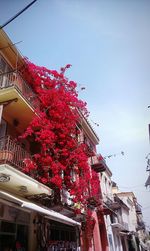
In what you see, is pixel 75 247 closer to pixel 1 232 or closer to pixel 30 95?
pixel 1 232

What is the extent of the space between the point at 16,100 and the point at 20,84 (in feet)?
6.06

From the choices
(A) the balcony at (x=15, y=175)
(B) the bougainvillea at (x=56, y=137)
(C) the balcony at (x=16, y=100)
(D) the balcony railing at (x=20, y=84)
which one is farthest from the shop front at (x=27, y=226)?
(D) the balcony railing at (x=20, y=84)

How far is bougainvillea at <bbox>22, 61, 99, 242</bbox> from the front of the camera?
36.8 ft

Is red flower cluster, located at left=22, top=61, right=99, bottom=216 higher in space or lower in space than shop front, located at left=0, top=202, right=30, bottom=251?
higher

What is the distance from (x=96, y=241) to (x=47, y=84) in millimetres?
12591

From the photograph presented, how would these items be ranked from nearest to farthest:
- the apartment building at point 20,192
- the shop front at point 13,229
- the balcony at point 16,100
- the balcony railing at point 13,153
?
1. the apartment building at point 20,192
2. the shop front at point 13,229
3. the balcony railing at point 13,153
4. the balcony at point 16,100

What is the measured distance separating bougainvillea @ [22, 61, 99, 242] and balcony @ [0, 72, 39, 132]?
62cm

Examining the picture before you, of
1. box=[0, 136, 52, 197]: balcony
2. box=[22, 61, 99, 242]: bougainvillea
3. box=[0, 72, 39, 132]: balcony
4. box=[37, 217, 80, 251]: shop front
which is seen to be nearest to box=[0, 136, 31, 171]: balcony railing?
box=[0, 136, 52, 197]: balcony

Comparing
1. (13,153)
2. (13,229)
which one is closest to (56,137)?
(13,153)

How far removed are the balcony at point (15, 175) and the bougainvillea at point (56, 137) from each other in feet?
2.15

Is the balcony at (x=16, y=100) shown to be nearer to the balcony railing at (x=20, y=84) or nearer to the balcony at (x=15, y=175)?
the balcony railing at (x=20, y=84)

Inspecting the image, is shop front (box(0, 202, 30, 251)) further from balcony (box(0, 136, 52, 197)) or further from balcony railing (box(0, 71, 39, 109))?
balcony railing (box(0, 71, 39, 109))

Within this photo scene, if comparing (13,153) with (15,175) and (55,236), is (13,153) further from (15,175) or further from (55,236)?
(55,236)

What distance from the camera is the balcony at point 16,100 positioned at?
33.0ft
